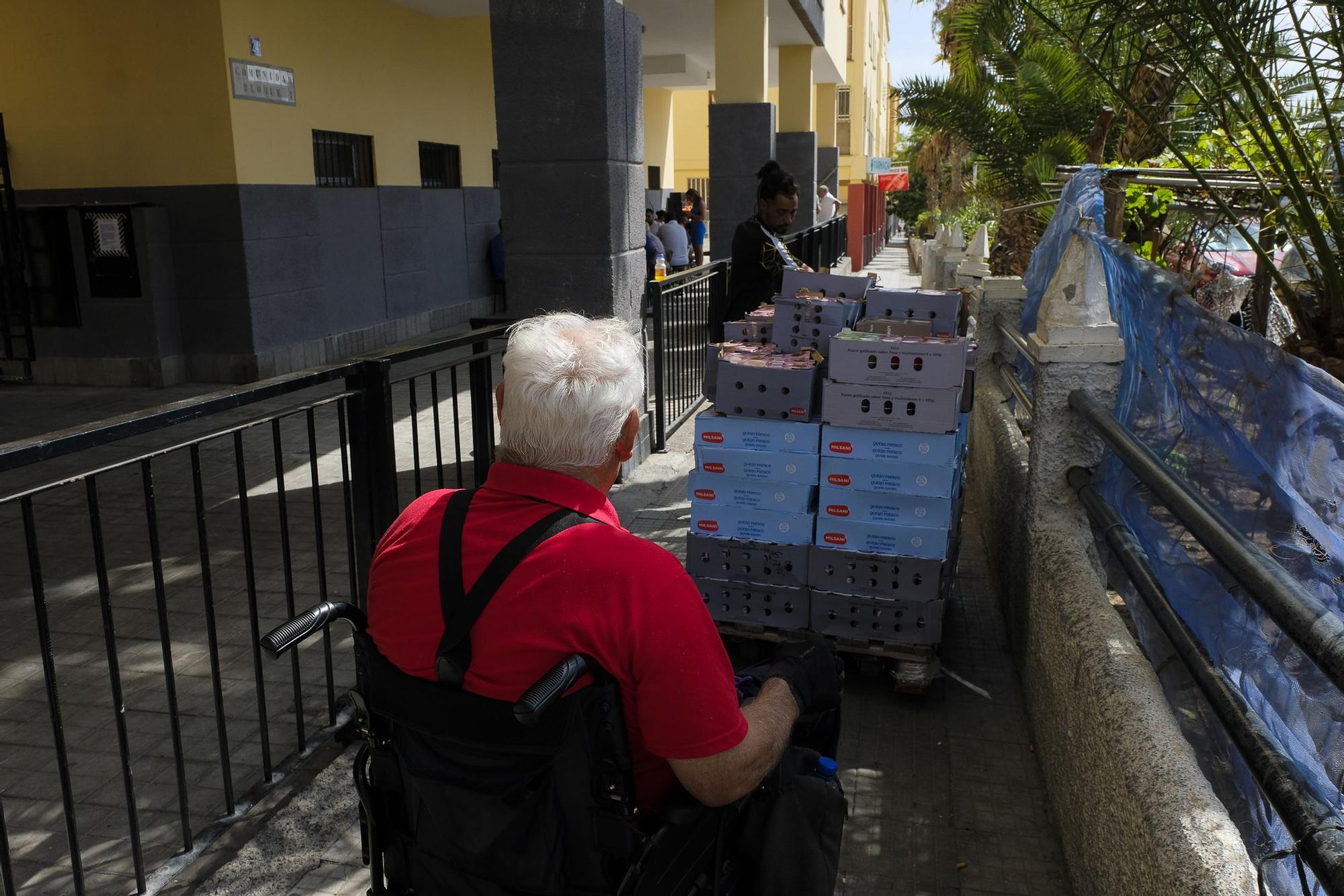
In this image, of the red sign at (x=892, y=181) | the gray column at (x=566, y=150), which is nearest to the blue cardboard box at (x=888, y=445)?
the gray column at (x=566, y=150)

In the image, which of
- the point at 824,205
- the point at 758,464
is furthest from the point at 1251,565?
the point at 824,205

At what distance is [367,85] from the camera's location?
40.3ft

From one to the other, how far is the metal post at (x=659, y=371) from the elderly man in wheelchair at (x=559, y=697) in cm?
516

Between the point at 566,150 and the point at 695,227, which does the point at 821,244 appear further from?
the point at 566,150

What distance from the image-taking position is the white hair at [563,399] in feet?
6.59

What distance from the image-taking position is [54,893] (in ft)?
9.77

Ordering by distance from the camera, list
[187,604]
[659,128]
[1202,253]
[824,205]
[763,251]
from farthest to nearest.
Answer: [659,128], [824,205], [763,251], [1202,253], [187,604]

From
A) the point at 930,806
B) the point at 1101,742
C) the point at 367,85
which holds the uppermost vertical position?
the point at 367,85

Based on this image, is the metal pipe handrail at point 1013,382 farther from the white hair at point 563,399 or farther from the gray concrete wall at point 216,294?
the gray concrete wall at point 216,294

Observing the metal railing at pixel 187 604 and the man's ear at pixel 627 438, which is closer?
the man's ear at pixel 627 438

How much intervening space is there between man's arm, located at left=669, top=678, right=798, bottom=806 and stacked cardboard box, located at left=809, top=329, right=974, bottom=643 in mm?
2101

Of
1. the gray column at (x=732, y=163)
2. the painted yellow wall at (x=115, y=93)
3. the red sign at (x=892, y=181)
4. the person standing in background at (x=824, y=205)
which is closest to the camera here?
the painted yellow wall at (x=115, y=93)

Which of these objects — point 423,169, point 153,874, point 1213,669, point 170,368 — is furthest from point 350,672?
point 423,169

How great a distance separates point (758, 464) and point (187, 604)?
2.73 metres
